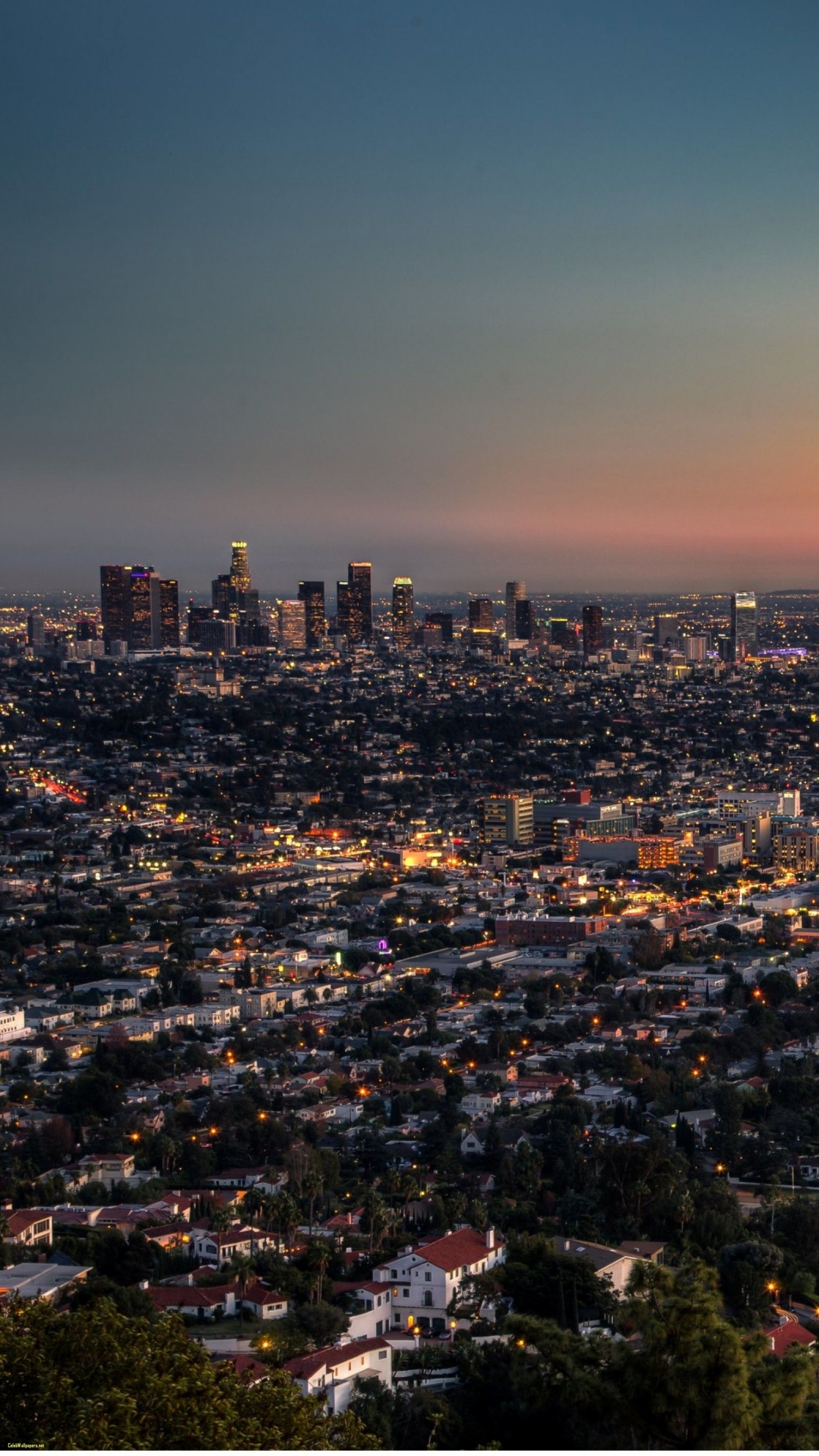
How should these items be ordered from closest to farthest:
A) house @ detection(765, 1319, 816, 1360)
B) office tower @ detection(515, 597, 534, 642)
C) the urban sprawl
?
the urban sprawl, house @ detection(765, 1319, 816, 1360), office tower @ detection(515, 597, 534, 642)

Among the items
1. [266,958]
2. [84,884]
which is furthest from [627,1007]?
[84,884]

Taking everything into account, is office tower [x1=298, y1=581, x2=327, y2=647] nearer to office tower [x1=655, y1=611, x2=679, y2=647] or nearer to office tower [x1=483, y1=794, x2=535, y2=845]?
office tower [x1=655, y1=611, x2=679, y2=647]

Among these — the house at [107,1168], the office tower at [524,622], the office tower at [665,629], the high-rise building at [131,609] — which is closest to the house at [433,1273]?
the house at [107,1168]

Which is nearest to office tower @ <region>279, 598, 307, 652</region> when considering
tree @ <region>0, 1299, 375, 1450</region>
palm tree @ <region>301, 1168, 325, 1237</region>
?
palm tree @ <region>301, 1168, 325, 1237</region>

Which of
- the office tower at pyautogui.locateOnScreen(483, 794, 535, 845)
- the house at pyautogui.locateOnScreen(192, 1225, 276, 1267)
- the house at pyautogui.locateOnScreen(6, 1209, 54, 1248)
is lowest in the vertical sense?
the office tower at pyautogui.locateOnScreen(483, 794, 535, 845)

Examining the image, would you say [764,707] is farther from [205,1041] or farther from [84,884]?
[205,1041]

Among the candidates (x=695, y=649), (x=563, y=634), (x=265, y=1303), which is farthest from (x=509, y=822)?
(x=563, y=634)
